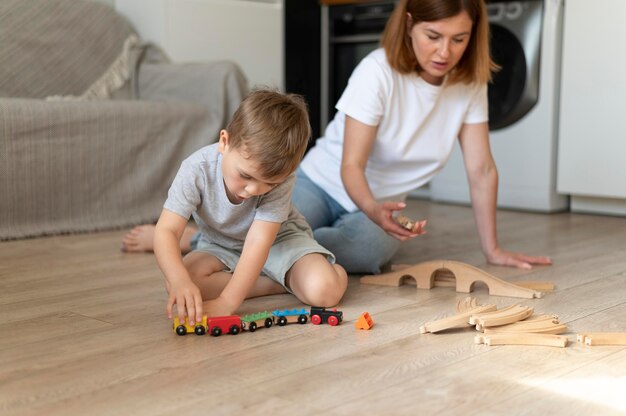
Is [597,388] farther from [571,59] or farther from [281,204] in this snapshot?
[571,59]

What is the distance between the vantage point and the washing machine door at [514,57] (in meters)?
2.67

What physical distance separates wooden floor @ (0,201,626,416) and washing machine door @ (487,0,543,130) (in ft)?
3.73

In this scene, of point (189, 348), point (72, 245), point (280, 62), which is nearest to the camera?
point (189, 348)

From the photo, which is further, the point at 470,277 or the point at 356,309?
the point at 470,277

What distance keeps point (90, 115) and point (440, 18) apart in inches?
42.8

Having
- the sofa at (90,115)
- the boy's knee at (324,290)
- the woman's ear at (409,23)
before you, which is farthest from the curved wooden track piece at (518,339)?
the sofa at (90,115)

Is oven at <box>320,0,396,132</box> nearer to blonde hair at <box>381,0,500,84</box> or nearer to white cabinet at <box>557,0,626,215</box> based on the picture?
white cabinet at <box>557,0,626,215</box>

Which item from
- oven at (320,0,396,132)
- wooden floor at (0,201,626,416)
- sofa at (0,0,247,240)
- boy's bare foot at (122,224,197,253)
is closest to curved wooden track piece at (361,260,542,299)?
wooden floor at (0,201,626,416)

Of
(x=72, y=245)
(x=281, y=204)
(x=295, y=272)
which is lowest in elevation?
(x=72, y=245)

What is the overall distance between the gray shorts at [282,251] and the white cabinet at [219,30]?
1.29 metres

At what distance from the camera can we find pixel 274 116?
1.19 meters

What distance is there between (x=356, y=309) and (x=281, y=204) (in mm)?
221

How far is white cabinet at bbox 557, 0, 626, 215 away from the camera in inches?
97.9

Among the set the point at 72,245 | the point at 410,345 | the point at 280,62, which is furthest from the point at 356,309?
the point at 280,62
